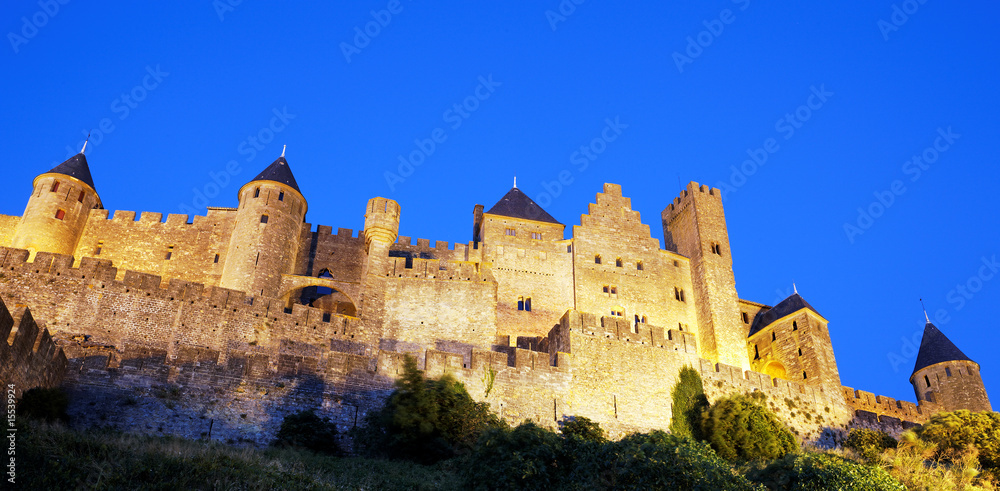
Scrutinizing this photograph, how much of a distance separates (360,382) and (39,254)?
1476 cm

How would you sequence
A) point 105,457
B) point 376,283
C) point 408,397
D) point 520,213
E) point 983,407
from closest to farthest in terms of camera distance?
point 105,457 → point 408,397 → point 376,283 → point 983,407 → point 520,213

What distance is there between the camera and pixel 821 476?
21719 mm

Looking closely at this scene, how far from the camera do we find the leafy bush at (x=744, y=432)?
30328mm

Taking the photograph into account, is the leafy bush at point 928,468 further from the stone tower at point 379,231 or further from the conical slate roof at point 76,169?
the conical slate roof at point 76,169

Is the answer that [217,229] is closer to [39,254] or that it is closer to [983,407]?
[39,254]

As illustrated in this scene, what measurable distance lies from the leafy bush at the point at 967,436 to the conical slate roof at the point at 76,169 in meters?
40.9


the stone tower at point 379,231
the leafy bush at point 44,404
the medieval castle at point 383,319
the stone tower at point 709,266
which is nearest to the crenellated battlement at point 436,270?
the medieval castle at point 383,319

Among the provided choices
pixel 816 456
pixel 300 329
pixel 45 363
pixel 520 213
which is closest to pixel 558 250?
pixel 520 213

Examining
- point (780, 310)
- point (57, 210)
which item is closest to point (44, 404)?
point (57, 210)

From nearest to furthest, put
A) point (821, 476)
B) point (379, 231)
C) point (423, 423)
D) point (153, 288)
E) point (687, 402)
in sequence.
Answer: point (821, 476), point (423, 423), point (687, 402), point (153, 288), point (379, 231)

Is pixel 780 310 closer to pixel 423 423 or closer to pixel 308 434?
pixel 423 423

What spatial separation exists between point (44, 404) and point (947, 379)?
42092 mm

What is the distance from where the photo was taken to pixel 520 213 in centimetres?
4534

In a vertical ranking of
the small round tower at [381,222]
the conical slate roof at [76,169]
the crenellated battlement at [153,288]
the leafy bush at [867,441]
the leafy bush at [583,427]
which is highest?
the conical slate roof at [76,169]
